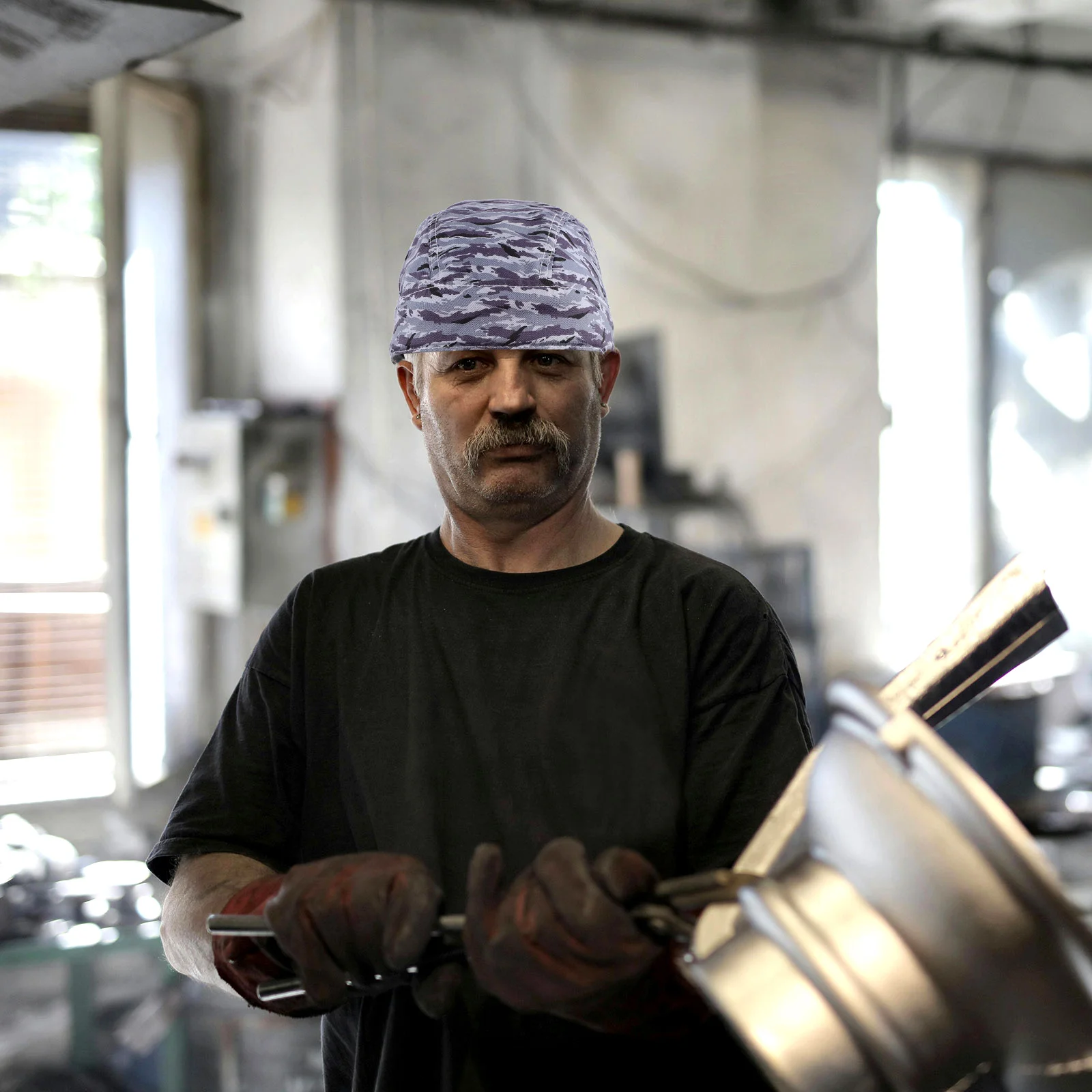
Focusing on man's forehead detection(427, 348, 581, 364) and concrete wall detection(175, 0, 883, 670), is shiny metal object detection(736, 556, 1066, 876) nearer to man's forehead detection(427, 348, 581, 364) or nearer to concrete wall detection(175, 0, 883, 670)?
man's forehead detection(427, 348, 581, 364)

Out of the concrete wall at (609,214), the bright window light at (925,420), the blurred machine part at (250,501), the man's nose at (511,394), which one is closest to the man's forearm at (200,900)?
the man's nose at (511,394)

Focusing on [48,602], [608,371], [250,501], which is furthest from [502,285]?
[48,602]

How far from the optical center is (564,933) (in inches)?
26.5

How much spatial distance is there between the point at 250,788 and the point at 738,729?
42 cm

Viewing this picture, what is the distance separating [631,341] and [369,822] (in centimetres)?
286

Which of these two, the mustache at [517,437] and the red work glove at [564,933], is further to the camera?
the mustache at [517,437]

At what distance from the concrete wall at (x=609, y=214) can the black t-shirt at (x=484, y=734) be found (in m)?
2.39

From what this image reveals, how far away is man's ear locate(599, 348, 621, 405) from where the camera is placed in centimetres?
115

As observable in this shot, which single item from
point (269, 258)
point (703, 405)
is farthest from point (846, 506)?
point (269, 258)

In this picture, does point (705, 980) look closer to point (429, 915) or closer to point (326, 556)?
point (429, 915)

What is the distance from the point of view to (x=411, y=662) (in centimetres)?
104

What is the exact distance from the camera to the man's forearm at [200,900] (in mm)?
980

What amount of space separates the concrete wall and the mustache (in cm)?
242

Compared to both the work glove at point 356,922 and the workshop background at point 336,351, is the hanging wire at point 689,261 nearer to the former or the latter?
the workshop background at point 336,351
